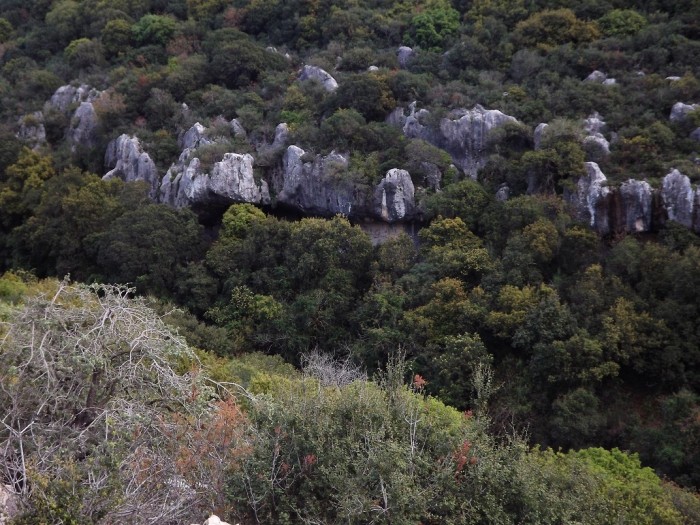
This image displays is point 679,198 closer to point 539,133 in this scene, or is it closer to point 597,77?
point 539,133

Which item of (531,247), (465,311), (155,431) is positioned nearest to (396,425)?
(155,431)

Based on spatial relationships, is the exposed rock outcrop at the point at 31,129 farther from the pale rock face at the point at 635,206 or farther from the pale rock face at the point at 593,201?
the pale rock face at the point at 635,206

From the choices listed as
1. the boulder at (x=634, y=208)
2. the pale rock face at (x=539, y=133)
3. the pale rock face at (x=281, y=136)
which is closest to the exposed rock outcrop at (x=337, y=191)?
the pale rock face at (x=281, y=136)

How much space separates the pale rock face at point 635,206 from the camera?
72.0 feet

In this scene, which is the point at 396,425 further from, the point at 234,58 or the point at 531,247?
the point at 234,58

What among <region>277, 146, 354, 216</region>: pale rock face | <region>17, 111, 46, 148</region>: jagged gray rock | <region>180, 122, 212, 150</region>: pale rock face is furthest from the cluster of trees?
<region>17, 111, 46, 148</region>: jagged gray rock

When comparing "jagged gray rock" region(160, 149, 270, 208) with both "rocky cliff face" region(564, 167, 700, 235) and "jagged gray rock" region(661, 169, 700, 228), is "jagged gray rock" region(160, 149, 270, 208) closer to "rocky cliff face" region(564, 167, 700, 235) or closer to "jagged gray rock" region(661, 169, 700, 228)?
"rocky cliff face" region(564, 167, 700, 235)

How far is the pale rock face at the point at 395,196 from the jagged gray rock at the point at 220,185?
17.7ft

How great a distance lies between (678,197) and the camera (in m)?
21.3

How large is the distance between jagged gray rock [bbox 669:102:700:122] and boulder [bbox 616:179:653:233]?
4616 millimetres

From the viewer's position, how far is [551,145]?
78.2ft

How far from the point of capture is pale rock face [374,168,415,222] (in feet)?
83.3

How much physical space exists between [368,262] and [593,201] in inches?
330

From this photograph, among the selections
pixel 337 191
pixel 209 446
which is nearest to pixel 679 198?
pixel 337 191
